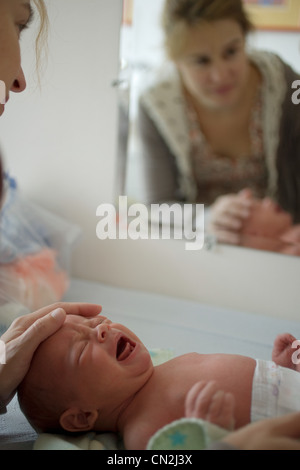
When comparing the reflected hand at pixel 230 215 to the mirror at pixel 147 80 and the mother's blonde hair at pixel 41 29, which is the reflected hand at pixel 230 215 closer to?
the mirror at pixel 147 80

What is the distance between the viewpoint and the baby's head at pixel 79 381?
0.86 metres

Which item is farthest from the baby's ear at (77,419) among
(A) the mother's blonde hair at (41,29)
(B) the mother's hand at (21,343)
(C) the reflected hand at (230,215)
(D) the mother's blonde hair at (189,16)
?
(D) the mother's blonde hair at (189,16)

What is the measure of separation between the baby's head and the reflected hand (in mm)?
681

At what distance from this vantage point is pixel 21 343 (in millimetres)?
883

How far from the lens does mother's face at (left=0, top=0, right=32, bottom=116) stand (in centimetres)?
89

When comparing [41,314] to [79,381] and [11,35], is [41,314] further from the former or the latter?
[11,35]

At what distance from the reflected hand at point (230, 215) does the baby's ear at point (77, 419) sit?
31.2 inches

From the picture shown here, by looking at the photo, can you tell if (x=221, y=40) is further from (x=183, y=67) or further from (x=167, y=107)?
(x=167, y=107)

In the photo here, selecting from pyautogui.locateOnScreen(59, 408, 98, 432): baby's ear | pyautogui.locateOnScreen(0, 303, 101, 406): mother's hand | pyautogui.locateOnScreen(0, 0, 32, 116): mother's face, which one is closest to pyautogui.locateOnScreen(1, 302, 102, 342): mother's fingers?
pyautogui.locateOnScreen(0, 303, 101, 406): mother's hand

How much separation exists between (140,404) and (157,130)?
0.86 m

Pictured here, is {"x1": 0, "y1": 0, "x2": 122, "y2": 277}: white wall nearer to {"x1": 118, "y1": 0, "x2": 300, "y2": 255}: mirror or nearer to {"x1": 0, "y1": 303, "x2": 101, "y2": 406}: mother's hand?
{"x1": 118, "y1": 0, "x2": 300, "y2": 255}: mirror
